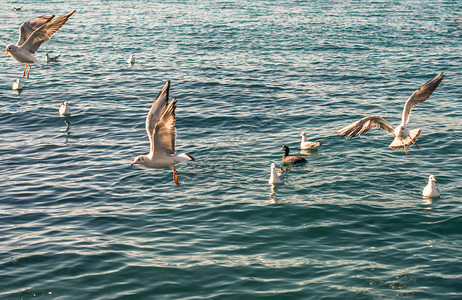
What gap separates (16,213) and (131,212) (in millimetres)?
3154

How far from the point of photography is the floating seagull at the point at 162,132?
12102mm

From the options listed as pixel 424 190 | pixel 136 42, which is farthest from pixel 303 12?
pixel 424 190

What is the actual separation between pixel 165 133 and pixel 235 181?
529 centimetres

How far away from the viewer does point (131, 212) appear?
15.7 m

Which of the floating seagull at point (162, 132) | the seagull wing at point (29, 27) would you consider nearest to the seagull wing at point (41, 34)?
the seagull wing at point (29, 27)

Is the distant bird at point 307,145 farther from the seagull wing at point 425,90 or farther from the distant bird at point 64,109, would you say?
the distant bird at point 64,109

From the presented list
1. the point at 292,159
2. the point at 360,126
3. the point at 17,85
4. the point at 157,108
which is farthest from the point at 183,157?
the point at 17,85

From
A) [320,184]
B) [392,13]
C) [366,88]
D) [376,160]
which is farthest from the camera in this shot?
[392,13]

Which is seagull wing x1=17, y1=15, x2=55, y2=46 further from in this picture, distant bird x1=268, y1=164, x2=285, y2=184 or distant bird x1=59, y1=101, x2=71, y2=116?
distant bird x1=268, y1=164, x2=285, y2=184

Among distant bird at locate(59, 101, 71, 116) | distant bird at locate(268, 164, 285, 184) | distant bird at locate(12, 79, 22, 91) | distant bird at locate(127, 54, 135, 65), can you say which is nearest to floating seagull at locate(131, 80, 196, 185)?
distant bird at locate(268, 164, 285, 184)

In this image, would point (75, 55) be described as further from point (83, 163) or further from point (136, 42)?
point (83, 163)

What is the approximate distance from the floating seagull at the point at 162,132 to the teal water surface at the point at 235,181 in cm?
196

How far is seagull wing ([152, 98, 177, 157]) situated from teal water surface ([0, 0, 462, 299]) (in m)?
Answer: 2.24

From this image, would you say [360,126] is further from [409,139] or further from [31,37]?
[31,37]
